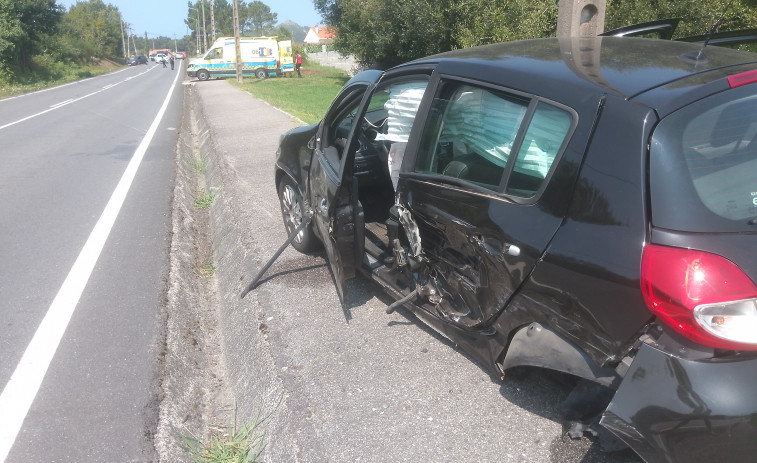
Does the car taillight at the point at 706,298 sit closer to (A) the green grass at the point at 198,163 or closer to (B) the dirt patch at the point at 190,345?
(B) the dirt patch at the point at 190,345

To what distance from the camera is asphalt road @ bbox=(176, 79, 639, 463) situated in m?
2.91

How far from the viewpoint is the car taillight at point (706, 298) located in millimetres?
2082

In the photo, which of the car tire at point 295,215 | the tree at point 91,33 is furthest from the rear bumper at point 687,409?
the tree at point 91,33

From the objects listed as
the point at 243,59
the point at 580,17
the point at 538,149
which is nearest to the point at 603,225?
the point at 538,149

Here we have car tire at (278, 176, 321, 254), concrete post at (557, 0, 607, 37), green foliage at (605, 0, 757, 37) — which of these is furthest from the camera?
green foliage at (605, 0, 757, 37)

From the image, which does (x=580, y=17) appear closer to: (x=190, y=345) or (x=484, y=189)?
(x=484, y=189)

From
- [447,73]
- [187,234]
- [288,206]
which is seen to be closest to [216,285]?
[288,206]

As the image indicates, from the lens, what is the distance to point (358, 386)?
3.44 m

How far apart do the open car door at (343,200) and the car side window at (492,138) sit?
2.27 ft

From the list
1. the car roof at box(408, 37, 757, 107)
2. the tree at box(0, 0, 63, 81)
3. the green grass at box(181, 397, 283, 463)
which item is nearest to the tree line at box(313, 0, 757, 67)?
the car roof at box(408, 37, 757, 107)

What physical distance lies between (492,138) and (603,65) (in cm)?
60

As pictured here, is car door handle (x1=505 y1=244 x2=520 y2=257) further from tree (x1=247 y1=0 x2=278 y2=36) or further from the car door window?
tree (x1=247 y1=0 x2=278 y2=36)

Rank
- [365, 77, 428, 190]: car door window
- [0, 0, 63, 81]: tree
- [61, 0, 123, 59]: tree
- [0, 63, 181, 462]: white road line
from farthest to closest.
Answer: [61, 0, 123, 59]: tree, [0, 0, 63, 81]: tree, [365, 77, 428, 190]: car door window, [0, 63, 181, 462]: white road line

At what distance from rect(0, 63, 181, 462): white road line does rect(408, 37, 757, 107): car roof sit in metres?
3.00
